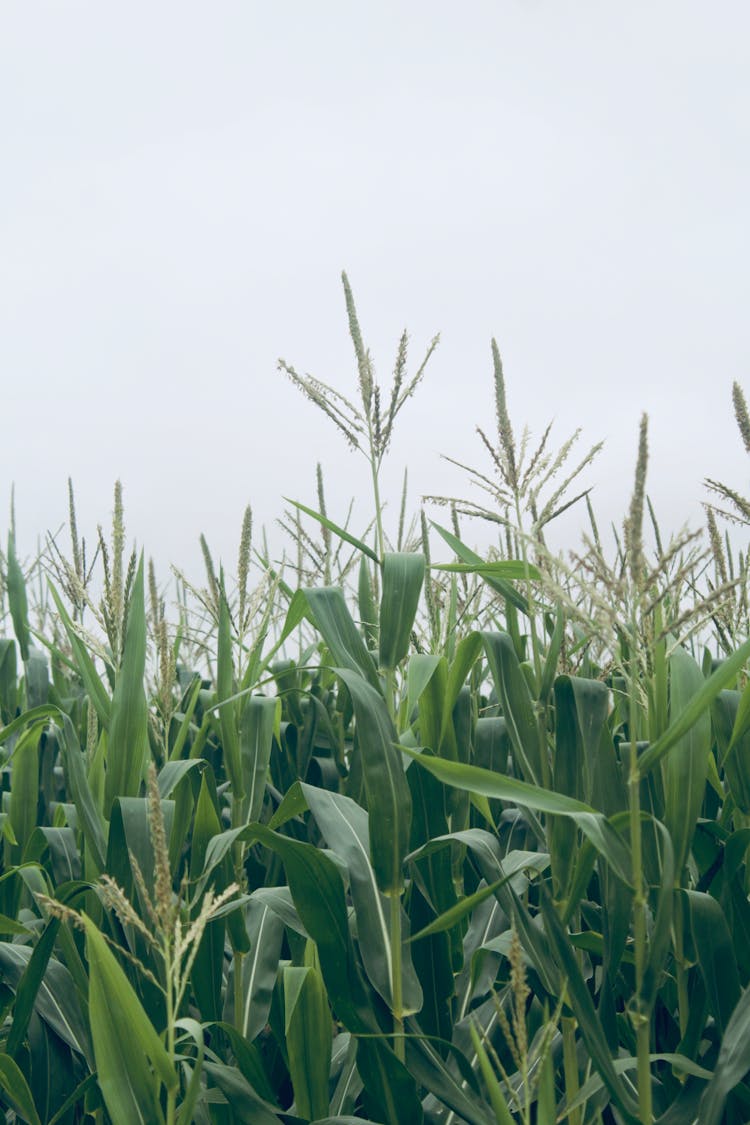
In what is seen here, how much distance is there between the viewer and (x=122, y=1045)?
1.30m

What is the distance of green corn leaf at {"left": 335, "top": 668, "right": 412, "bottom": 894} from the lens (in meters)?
1.43

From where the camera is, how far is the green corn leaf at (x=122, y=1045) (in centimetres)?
124

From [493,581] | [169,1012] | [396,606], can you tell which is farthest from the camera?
[493,581]

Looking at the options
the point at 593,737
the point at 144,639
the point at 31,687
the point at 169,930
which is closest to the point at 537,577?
the point at 593,737

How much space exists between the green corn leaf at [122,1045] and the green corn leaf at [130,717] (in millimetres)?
391

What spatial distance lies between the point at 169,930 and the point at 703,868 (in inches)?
43.6

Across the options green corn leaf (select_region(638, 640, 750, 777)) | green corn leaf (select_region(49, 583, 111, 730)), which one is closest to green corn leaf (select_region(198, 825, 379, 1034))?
green corn leaf (select_region(49, 583, 111, 730))

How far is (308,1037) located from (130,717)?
0.58m

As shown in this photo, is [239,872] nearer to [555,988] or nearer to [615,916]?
[555,988]

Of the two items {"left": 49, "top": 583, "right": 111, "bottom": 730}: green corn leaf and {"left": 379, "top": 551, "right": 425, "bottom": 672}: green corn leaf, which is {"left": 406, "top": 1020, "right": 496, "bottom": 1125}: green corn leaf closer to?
{"left": 379, "top": 551, "right": 425, "bottom": 672}: green corn leaf

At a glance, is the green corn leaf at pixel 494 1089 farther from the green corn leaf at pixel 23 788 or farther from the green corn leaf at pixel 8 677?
the green corn leaf at pixel 8 677

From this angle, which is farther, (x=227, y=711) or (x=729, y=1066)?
(x=227, y=711)

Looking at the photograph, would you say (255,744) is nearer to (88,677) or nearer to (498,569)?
(88,677)

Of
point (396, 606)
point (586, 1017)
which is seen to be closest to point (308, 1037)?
point (586, 1017)
